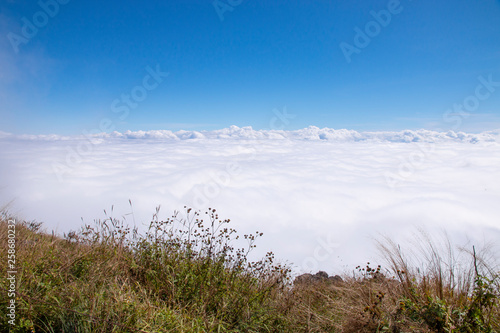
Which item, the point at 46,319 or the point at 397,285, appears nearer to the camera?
the point at 46,319

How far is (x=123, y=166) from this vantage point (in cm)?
18512

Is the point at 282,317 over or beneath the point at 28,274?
beneath

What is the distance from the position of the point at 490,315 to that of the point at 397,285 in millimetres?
1090

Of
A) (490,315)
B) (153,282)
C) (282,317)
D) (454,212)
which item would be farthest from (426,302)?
(454,212)

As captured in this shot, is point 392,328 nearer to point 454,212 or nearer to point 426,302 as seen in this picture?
point 426,302

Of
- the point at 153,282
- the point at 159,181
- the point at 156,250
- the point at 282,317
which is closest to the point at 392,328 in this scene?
the point at 282,317

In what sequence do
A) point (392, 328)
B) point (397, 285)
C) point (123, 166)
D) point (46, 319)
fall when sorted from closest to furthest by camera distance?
point (46, 319), point (392, 328), point (397, 285), point (123, 166)

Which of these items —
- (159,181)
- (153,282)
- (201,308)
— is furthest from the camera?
(159,181)

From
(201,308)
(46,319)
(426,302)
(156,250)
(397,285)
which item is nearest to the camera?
(46,319)

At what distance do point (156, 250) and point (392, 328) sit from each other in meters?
3.74

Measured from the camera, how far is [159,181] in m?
154

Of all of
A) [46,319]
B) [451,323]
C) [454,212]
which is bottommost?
[454,212]

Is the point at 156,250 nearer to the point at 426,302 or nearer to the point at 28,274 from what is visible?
the point at 28,274

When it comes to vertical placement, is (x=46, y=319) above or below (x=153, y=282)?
above
